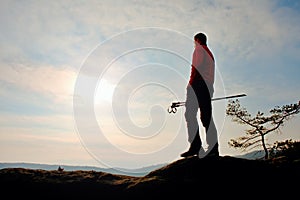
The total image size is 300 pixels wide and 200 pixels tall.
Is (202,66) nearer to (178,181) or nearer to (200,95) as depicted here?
(200,95)

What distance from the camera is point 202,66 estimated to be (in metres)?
8.23

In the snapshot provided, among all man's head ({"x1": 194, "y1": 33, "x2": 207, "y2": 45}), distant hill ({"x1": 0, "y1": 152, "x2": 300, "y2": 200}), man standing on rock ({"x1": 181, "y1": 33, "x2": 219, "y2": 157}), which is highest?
man's head ({"x1": 194, "y1": 33, "x2": 207, "y2": 45})

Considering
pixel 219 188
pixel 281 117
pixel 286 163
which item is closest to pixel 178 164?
pixel 219 188

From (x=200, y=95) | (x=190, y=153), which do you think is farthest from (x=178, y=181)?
(x=200, y=95)

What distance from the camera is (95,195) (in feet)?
20.4

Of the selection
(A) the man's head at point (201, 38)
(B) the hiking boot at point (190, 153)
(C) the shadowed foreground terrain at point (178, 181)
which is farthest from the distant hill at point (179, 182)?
(A) the man's head at point (201, 38)

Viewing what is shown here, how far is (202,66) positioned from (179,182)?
3.45 metres

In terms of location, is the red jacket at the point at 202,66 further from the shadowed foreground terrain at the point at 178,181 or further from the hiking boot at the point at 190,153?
the shadowed foreground terrain at the point at 178,181

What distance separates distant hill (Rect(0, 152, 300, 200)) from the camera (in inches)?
233

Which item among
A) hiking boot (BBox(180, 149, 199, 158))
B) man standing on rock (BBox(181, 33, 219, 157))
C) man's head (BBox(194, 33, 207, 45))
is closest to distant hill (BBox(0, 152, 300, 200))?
hiking boot (BBox(180, 149, 199, 158))

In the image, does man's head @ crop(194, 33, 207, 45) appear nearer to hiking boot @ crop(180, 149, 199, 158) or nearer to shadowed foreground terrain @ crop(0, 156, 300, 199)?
hiking boot @ crop(180, 149, 199, 158)

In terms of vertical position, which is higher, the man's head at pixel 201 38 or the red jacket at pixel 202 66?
the man's head at pixel 201 38

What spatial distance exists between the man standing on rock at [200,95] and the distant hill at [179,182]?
883 millimetres

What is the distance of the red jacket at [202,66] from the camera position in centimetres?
819
